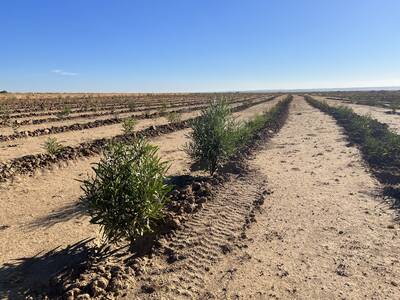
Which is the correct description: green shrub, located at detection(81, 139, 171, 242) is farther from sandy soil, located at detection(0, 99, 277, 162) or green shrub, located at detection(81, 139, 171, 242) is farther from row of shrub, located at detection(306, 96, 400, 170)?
row of shrub, located at detection(306, 96, 400, 170)

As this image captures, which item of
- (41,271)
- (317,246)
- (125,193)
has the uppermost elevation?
(125,193)

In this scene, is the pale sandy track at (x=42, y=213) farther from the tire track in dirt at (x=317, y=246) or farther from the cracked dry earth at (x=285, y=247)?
the tire track in dirt at (x=317, y=246)

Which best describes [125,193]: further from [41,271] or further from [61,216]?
[61,216]

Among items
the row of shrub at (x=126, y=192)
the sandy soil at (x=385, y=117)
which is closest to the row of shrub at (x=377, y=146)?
the sandy soil at (x=385, y=117)

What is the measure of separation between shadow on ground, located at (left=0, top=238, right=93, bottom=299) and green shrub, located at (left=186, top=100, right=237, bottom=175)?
18.4ft

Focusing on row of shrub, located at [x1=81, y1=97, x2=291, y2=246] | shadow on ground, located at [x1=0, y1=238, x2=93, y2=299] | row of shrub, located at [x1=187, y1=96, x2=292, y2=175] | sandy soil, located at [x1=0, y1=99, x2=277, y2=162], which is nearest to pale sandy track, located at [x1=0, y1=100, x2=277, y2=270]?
shadow on ground, located at [x1=0, y1=238, x2=93, y2=299]

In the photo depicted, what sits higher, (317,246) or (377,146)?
(317,246)

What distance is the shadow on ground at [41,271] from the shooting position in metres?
5.54

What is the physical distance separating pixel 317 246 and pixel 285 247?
1.77 ft

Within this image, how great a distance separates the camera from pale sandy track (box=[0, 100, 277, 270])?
7113 mm

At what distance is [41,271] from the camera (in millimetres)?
6086

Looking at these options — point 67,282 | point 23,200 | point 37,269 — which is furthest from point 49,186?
point 67,282

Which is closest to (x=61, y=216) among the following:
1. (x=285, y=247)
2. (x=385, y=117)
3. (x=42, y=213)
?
(x=42, y=213)

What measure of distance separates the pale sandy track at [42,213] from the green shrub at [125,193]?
1204 millimetres
